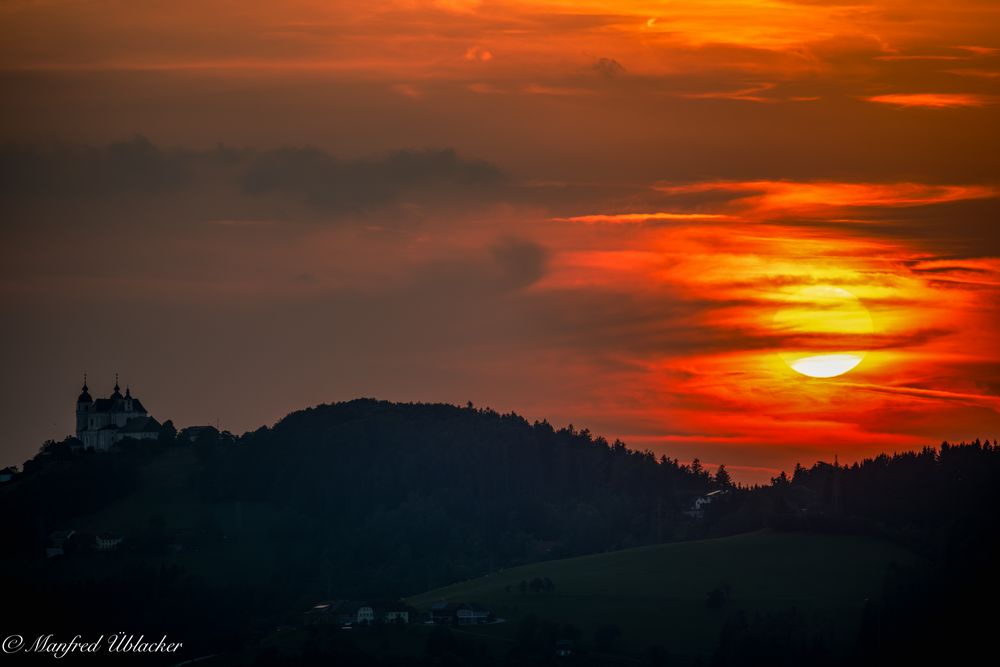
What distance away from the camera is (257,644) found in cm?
17050

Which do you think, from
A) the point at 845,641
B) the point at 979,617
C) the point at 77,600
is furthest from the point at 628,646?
the point at 77,600

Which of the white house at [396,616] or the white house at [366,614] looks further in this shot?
the white house at [366,614]

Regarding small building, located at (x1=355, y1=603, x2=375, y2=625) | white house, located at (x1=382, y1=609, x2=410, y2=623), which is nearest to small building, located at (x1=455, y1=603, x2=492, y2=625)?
white house, located at (x1=382, y1=609, x2=410, y2=623)

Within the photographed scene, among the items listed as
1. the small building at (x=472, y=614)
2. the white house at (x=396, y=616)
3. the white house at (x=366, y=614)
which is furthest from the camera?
the white house at (x=366, y=614)

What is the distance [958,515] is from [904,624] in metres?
31.6

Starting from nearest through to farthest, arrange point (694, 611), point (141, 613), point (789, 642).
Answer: point (789, 642), point (694, 611), point (141, 613)

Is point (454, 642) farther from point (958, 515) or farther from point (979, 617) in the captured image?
point (958, 515)

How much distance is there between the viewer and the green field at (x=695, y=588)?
6481 inches

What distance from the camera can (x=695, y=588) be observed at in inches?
6895

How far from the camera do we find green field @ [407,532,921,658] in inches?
6481

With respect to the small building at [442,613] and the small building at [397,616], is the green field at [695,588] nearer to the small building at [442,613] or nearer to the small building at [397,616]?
the small building at [442,613]

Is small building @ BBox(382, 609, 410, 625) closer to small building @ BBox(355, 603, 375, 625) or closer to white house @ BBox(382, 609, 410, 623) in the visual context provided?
white house @ BBox(382, 609, 410, 623)

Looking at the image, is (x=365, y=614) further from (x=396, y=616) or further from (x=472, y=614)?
(x=472, y=614)

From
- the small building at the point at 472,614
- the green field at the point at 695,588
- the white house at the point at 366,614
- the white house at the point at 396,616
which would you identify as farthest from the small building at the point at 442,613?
the white house at the point at 366,614
